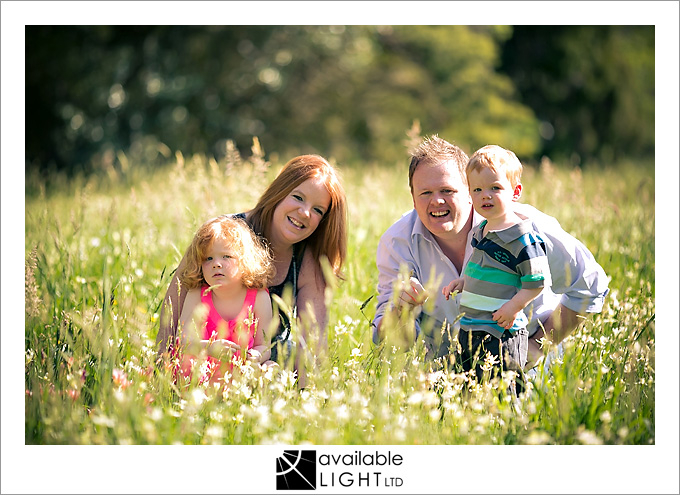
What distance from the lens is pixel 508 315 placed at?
268 cm

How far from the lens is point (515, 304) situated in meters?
2.67

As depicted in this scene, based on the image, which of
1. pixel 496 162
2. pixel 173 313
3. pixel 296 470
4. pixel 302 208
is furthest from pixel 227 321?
pixel 496 162

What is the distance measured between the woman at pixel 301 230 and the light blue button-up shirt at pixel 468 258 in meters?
0.28

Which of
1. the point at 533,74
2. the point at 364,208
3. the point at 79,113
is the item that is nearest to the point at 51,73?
the point at 79,113

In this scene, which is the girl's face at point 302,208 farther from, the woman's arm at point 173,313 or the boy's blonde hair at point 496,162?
the boy's blonde hair at point 496,162

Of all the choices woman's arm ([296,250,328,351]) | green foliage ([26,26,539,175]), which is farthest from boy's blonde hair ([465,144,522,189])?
green foliage ([26,26,539,175])

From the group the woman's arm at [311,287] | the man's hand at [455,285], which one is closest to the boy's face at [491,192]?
the man's hand at [455,285]

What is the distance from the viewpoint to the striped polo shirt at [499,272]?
267cm

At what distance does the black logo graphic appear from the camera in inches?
89.5

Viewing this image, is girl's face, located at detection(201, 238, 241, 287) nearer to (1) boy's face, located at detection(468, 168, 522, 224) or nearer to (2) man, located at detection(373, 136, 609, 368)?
(2) man, located at detection(373, 136, 609, 368)

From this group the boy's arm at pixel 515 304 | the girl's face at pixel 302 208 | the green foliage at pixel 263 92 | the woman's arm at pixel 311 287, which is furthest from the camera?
the green foliage at pixel 263 92

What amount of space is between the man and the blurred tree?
14690 millimetres

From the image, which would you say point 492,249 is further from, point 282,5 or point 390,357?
point 282,5

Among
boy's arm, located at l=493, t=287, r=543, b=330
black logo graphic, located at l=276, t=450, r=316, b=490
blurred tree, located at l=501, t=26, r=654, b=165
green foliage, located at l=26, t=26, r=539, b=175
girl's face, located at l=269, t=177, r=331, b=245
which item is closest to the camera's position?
black logo graphic, located at l=276, t=450, r=316, b=490
